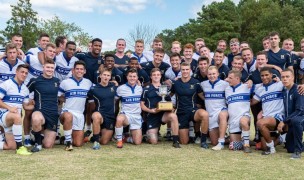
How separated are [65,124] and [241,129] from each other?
3214 millimetres

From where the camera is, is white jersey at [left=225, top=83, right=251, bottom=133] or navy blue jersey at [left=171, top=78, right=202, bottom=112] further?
navy blue jersey at [left=171, top=78, right=202, bottom=112]

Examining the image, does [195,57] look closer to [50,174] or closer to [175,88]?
[175,88]

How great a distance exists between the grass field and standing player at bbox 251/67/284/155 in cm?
37

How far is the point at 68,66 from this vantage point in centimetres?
768

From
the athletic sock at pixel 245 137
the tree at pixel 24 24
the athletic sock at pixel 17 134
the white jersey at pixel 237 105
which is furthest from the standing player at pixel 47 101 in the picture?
the tree at pixel 24 24

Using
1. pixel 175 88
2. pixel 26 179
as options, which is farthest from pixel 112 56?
pixel 26 179

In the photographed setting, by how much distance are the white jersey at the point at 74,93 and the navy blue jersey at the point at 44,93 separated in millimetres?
224

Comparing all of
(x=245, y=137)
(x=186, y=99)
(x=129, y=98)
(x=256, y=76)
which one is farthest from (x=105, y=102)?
(x=256, y=76)

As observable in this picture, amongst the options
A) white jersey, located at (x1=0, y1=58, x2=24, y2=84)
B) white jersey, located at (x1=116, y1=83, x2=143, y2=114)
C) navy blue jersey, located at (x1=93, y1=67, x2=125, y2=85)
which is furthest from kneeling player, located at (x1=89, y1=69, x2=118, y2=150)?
white jersey, located at (x1=0, y1=58, x2=24, y2=84)

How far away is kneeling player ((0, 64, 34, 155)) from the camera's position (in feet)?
20.7

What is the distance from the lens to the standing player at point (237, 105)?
677cm

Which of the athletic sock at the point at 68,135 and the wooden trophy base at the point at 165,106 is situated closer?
the athletic sock at the point at 68,135

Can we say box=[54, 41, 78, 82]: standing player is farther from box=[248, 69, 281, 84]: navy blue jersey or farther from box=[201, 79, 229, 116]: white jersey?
box=[248, 69, 281, 84]: navy blue jersey

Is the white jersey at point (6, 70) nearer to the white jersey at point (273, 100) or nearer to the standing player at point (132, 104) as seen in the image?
the standing player at point (132, 104)
